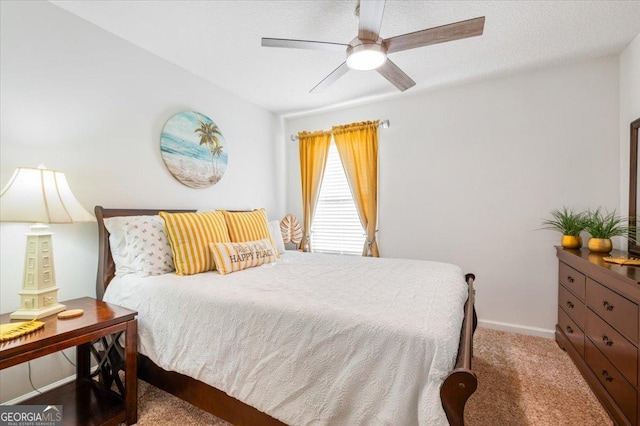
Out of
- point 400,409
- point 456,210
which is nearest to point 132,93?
point 400,409

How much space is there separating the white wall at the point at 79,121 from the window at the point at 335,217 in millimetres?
1584

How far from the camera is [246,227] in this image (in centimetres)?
255

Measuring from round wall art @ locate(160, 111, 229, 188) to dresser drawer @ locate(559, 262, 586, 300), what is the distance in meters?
3.27

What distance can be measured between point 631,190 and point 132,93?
409cm

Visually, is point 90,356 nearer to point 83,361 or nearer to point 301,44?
point 83,361

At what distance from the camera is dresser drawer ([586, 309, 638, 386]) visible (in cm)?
142

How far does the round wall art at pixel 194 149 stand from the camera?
8.49ft

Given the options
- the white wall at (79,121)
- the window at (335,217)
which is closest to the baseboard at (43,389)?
the white wall at (79,121)

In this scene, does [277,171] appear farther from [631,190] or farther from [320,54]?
[631,190]

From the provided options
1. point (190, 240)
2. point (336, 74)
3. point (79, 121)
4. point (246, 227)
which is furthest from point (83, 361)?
point (336, 74)

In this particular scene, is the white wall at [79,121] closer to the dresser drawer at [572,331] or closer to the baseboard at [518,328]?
the baseboard at [518,328]

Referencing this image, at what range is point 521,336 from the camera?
2721 mm

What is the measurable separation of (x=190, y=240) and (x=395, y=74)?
195cm

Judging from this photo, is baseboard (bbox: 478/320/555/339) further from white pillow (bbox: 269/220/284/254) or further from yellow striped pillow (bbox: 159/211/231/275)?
yellow striped pillow (bbox: 159/211/231/275)
